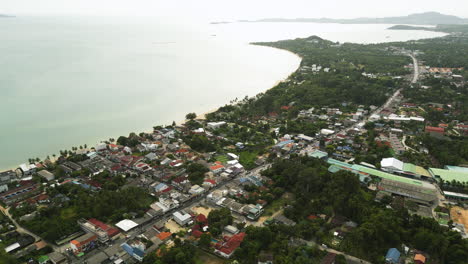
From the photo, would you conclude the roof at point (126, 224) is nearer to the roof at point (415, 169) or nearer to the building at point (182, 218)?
the building at point (182, 218)

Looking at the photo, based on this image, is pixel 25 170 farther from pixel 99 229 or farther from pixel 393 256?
pixel 393 256

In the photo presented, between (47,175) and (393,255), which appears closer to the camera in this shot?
(393,255)

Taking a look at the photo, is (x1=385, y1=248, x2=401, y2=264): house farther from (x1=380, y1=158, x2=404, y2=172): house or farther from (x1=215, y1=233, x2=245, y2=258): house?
(x1=380, y1=158, x2=404, y2=172): house

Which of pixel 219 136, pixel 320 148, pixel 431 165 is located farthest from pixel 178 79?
pixel 431 165

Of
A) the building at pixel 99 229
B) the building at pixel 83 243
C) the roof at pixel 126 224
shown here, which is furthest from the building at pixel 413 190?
the building at pixel 83 243

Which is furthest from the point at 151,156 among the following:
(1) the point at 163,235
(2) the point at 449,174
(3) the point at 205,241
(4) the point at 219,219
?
(2) the point at 449,174
